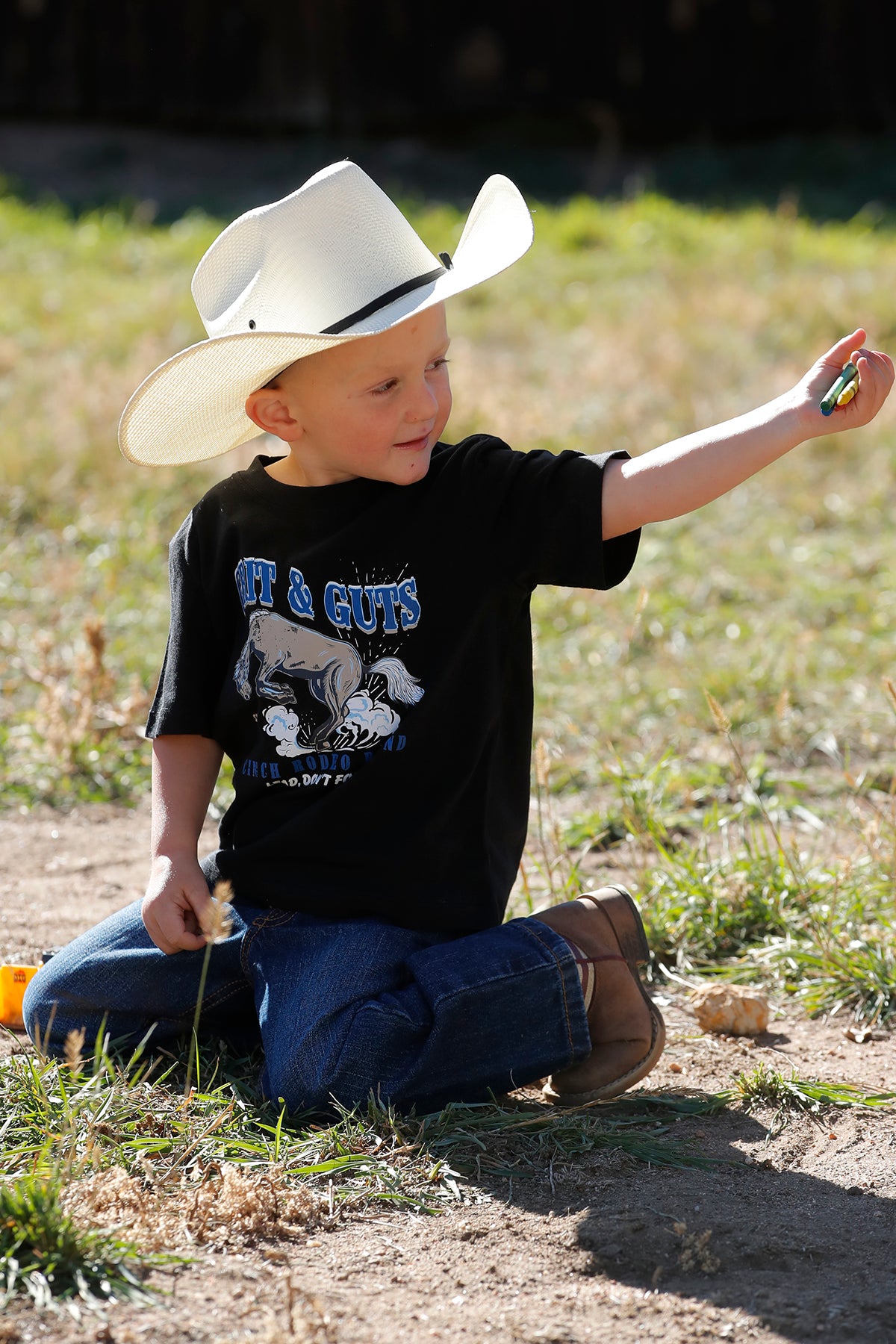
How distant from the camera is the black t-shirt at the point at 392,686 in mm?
2191

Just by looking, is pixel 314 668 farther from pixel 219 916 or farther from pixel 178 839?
pixel 219 916

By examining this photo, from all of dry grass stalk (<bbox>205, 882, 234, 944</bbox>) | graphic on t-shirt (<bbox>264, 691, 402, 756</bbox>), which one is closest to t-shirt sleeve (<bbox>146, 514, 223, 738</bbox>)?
graphic on t-shirt (<bbox>264, 691, 402, 756</bbox>)

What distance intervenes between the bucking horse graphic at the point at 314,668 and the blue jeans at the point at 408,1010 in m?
0.32

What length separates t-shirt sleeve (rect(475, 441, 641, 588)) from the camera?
6.77 feet

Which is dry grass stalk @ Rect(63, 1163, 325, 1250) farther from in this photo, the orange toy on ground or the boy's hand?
the boy's hand

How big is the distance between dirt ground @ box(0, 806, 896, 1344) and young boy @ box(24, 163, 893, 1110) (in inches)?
8.7

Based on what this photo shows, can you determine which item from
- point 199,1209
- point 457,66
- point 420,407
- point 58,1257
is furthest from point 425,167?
point 58,1257

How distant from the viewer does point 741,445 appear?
6.48 ft

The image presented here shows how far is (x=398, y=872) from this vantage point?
7.21 feet

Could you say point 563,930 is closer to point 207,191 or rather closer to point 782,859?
point 782,859

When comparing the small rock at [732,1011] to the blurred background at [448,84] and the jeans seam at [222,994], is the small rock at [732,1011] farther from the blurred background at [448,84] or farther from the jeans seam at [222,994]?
the blurred background at [448,84]

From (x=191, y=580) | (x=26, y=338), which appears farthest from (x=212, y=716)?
(x=26, y=338)

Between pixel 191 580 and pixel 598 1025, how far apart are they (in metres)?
0.93

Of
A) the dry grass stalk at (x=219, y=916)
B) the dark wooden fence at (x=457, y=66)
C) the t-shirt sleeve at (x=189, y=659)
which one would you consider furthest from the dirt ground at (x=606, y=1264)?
the dark wooden fence at (x=457, y=66)
